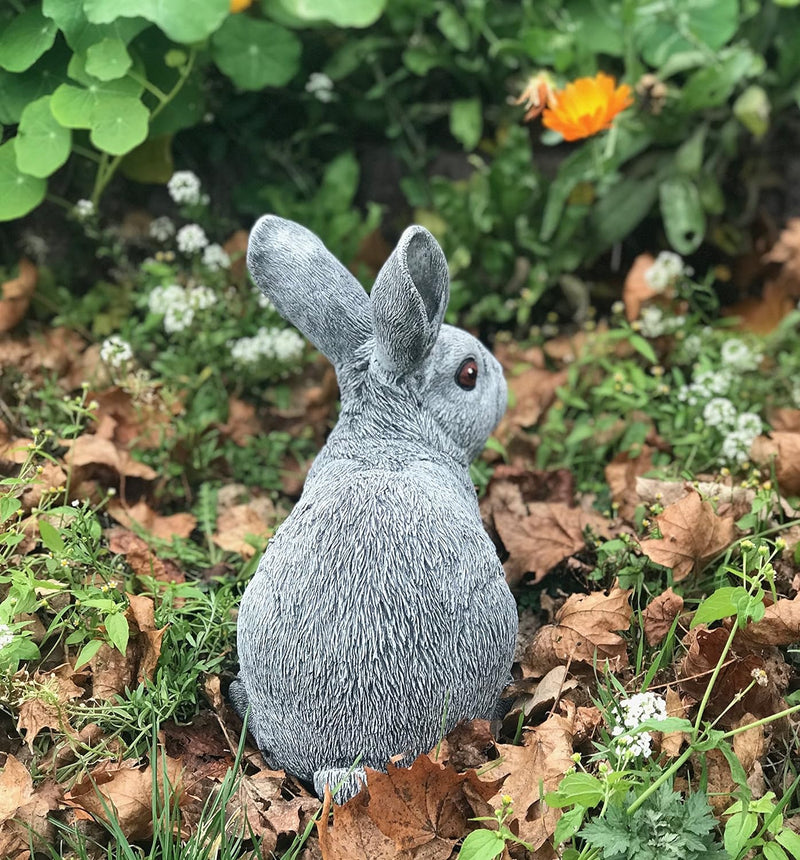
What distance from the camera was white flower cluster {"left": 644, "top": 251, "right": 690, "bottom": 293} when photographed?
10.5ft

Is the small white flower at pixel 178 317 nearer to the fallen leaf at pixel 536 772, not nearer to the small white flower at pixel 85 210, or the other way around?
the small white flower at pixel 85 210

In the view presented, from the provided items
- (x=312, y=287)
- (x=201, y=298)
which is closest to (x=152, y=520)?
(x=201, y=298)

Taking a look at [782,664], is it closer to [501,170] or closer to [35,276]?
[501,170]

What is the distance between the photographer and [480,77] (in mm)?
3699

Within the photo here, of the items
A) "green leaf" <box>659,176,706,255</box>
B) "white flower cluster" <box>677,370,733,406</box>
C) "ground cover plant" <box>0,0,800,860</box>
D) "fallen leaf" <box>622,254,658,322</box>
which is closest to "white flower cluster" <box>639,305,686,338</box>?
"ground cover plant" <box>0,0,800,860</box>

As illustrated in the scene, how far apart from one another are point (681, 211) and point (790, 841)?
235cm

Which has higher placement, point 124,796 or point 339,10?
point 339,10

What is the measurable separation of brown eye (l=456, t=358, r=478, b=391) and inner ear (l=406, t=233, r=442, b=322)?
0.17 m

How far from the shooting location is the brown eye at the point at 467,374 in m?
2.09

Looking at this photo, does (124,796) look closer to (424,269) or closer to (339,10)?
(424,269)

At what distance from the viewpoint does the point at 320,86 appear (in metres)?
3.59

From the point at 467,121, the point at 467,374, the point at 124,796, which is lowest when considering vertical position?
the point at 124,796

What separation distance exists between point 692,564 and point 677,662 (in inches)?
10.5

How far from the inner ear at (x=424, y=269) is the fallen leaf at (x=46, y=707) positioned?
105 centimetres
